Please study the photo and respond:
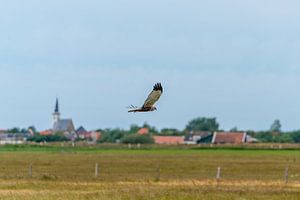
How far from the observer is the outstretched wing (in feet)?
49.3

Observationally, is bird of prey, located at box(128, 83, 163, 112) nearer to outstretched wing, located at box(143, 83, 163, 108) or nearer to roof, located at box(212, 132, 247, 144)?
outstretched wing, located at box(143, 83, 163, 108)

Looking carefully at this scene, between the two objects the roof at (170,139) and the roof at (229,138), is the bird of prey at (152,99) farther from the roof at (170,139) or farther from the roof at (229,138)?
the roof at (170,139)

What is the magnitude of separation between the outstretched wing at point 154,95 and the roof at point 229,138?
154 metres

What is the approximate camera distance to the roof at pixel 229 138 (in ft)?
558

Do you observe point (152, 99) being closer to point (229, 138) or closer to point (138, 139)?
point (138, 139)

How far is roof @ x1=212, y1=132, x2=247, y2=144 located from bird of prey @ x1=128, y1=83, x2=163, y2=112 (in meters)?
154

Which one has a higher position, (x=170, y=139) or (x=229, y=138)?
(x=170, y=139)

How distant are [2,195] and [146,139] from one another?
127 metres

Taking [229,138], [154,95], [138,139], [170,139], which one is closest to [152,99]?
[154,95]

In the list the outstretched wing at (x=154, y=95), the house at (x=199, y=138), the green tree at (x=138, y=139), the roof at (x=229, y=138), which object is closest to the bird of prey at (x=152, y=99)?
the outstretched wing at (x=154, y=95)

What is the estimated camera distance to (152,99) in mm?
15227

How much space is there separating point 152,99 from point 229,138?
519 ft

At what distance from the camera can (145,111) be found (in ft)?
50.6

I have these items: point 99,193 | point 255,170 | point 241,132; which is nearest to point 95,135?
point 241,132
